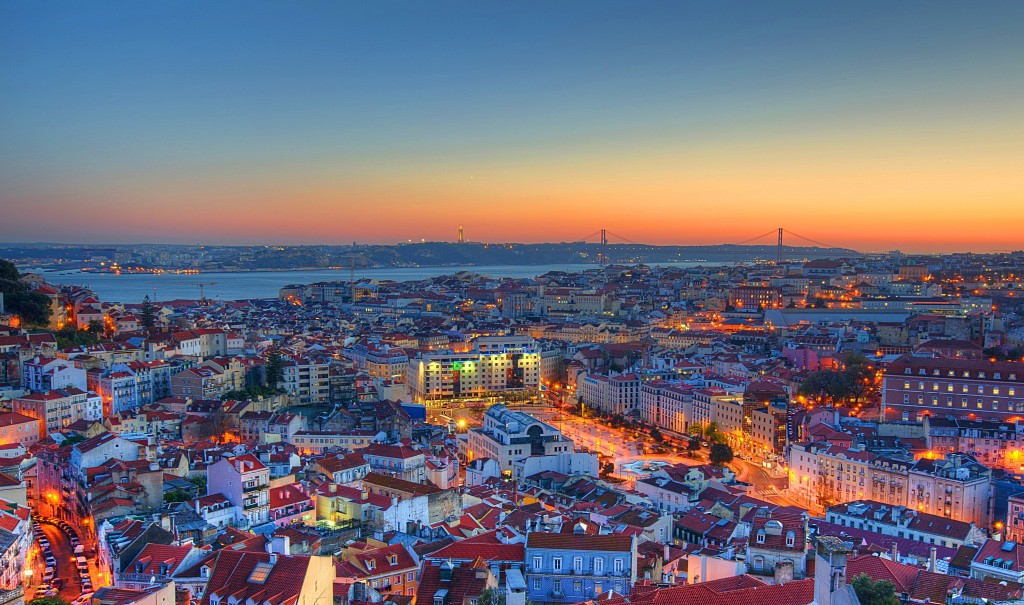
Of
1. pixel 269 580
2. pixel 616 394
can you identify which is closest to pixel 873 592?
pixel 269 580

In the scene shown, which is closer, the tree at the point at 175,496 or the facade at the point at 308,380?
the tree at the point at 175,496

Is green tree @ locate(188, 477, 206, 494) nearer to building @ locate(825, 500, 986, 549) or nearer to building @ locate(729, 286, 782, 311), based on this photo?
building @ locate(825, 500, 986, 549)

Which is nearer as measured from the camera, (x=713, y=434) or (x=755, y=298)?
(x=713, y=434)

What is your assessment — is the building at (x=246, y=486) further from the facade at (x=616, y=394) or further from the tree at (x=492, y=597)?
the facade at (x=616, y=394)

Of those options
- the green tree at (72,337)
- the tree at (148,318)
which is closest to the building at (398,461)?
the green tree at (72,337)

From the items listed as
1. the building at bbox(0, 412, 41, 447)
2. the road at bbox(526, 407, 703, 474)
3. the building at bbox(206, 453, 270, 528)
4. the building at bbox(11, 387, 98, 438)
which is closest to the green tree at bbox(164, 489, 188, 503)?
the building at bbox(206, 453, 270, 528)

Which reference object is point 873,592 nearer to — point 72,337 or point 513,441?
point 513,441
